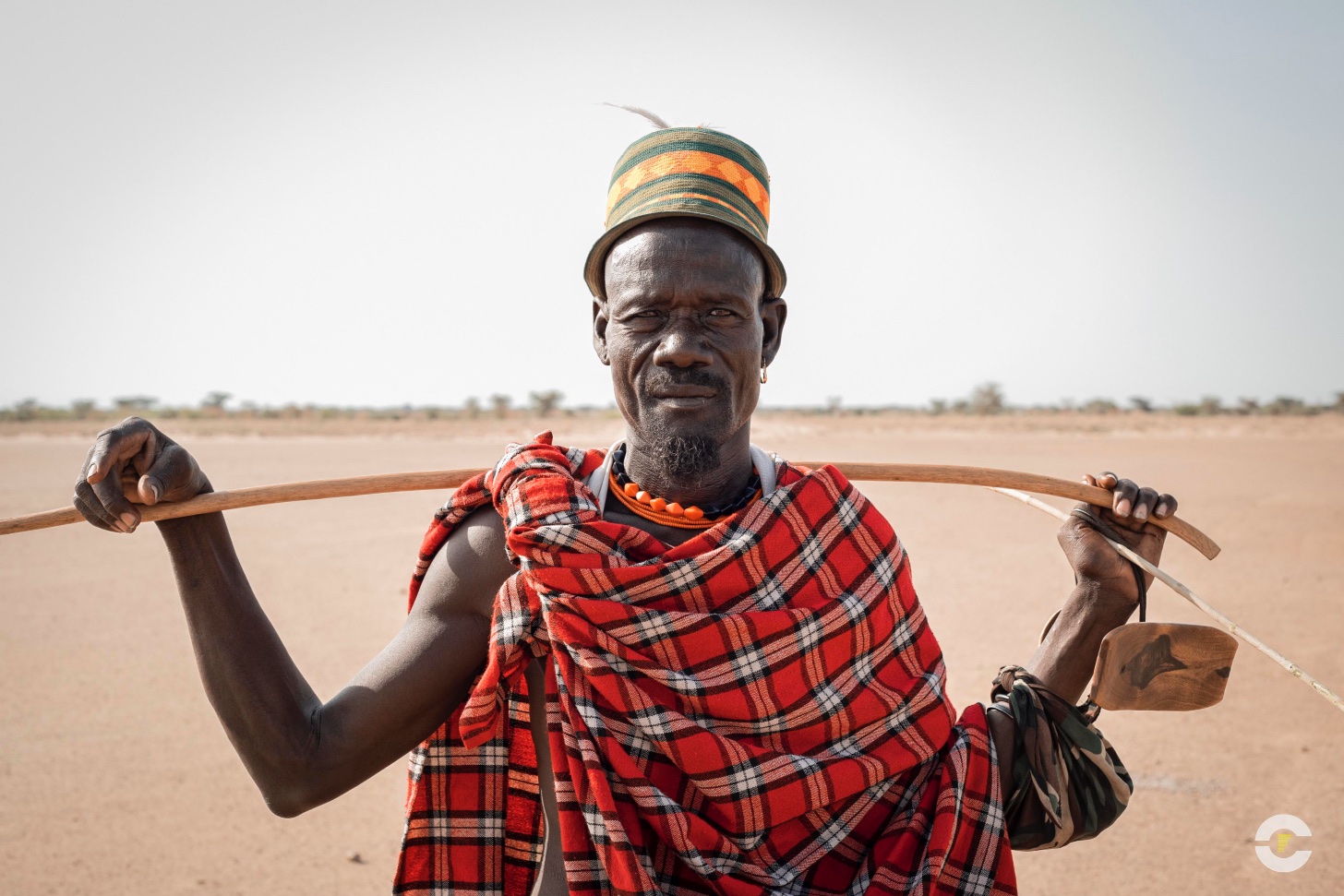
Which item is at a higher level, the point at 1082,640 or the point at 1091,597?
the point at 1091,597

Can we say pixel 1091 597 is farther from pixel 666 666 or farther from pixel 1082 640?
pixel 666 666

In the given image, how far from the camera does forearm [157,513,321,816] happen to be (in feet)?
6.49

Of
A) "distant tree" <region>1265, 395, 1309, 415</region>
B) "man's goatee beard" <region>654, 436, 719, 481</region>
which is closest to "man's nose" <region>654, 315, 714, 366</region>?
"man's goatee beard" <region>654, 436, 719, 481</region>

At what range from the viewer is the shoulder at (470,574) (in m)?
2.16

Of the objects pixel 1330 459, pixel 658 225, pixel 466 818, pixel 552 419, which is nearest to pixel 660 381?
pixel 658 225

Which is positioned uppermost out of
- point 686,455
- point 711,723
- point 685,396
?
point 685,396

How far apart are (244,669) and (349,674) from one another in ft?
19.4

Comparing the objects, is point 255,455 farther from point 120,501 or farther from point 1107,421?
point 1107,421

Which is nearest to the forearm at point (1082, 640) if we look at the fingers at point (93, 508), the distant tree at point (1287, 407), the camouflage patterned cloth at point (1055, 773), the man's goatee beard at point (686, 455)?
the camouflage patterned cloth at point (1055, 773)

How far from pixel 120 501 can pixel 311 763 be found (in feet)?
2.27

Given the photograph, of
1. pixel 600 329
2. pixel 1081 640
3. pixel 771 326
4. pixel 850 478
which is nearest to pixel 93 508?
pixel 600 329

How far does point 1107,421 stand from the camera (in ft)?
129

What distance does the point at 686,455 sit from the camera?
225cm

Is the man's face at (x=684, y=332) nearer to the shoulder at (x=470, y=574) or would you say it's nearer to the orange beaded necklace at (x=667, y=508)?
the orange beaded necklace at (x=667, y=508)
